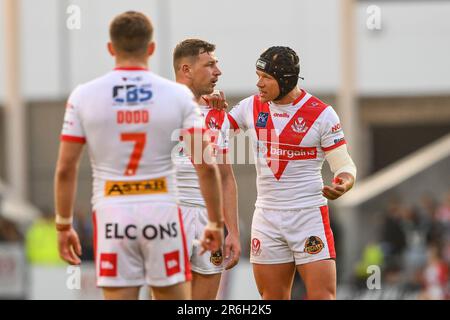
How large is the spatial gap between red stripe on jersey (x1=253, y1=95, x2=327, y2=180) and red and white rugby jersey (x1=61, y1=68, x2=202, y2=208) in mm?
1888

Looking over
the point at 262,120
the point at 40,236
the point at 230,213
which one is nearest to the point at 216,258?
the point at 230,213

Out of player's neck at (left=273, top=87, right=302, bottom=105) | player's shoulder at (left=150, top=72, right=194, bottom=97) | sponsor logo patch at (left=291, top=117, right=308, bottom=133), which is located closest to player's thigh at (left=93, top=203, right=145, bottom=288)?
player's shoulder at (left=150, top=72, right=194, bottom=97)

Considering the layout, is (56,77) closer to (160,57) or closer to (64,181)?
(160,57)

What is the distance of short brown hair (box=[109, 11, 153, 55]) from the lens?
7.11 metres

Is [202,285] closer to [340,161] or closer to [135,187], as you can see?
[340,161]

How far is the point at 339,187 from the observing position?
8.44 m

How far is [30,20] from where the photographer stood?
28.2 metres

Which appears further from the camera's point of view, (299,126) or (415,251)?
(415,251)

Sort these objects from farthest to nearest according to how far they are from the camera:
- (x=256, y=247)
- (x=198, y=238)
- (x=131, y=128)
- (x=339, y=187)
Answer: (x=256, y=247)
(x=198, y=238)
(x=339, y=187)
(x=131, y=128)

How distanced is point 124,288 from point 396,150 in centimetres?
2406

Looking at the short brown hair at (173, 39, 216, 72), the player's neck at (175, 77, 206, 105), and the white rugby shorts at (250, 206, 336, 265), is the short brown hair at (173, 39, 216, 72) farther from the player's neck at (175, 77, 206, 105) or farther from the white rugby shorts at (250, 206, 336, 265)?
Answer: the white rugby shorts at (250, 206, 336, 265)

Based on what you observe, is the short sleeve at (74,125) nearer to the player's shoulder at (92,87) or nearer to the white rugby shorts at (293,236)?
the player's shoulder at (92,87)

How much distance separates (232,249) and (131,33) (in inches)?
87.7

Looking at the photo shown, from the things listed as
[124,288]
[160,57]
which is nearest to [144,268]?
[124,288]
